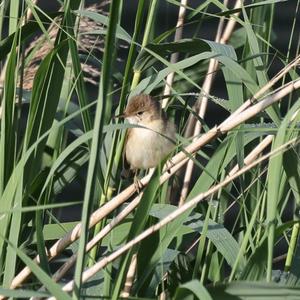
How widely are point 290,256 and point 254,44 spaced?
0.59m

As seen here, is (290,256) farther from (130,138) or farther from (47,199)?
(130,138)

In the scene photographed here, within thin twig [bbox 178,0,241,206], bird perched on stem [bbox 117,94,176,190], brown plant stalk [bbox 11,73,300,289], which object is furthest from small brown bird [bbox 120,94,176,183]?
brown plant stalk [bbox 11,73,300,289]

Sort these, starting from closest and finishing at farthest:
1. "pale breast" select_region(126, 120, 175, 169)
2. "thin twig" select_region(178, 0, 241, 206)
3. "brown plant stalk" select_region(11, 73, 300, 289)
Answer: "brown plant stalk" select_region(11, 73, 300, 289) → "thin twig" select_region(178, 0, 241, 206) → "pale breast" select_region(126, 120, 175, 169)

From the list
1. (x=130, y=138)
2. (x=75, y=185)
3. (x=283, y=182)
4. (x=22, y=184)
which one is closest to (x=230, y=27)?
(x=130, y=138)

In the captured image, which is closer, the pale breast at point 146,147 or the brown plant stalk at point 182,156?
the brown plant stalk at point 182,156

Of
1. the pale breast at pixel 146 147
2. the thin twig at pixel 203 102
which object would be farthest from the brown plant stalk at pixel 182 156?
the pale breast at pixel 146 147

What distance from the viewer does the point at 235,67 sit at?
228 cm

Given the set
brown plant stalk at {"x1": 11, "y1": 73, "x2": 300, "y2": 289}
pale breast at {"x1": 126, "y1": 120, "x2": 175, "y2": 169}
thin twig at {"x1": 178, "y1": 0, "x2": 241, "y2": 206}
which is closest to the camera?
brown plant stalk at {"x1": 11, "y1": 73, "x2": 300, "y2": 289}

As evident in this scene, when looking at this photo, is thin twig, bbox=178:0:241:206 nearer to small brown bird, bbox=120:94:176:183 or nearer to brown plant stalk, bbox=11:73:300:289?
small brown bird, bbox=120:94:176:183

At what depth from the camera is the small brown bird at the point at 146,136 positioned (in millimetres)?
2998

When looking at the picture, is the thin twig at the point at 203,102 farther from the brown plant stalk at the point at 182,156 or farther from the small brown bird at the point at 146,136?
the brown plant stalk at the point at 182,156

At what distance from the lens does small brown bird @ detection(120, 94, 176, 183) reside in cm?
300

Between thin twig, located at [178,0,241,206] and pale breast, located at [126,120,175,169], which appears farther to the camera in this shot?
pale breast, located at [126,120,175,169]

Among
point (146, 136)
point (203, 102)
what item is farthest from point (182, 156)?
point (146, 136)
